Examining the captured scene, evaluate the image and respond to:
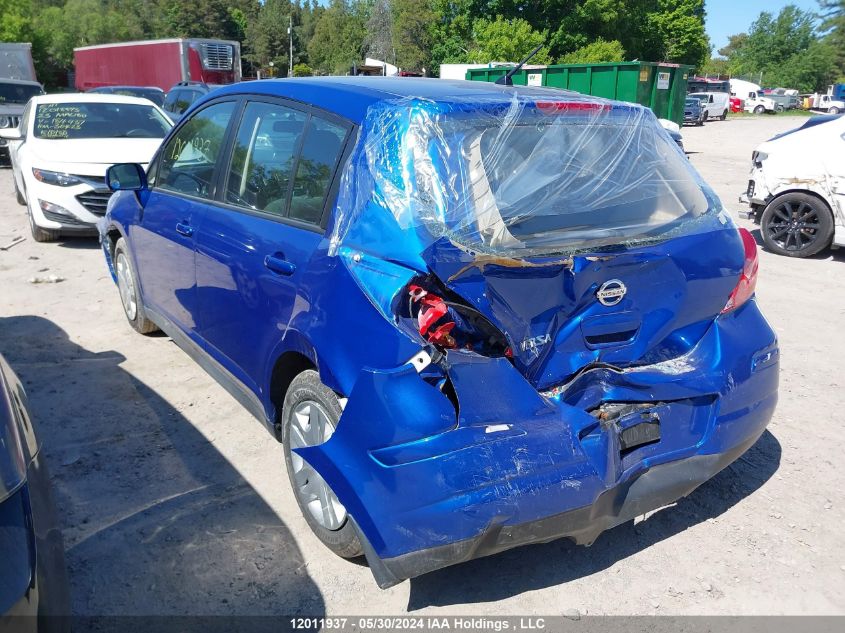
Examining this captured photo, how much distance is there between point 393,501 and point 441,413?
0.33 meters

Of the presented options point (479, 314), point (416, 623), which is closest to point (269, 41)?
point (479, 314)

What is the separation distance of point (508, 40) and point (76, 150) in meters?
31.3

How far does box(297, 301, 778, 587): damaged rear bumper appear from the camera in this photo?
2.39m

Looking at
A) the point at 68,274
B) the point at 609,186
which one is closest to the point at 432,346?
the point at 609,186

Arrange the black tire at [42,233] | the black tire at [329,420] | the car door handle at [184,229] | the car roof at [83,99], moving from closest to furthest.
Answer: the black tire at [329,420]
the car door handle at [184,229]
the black tire at [42,233]
the car roof at [83,99]

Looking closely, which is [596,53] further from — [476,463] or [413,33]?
[476,463]

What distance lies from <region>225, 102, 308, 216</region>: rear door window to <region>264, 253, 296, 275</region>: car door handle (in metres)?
0.23

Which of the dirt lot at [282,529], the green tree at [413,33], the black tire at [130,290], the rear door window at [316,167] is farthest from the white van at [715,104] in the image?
the rear door window at [316,167]

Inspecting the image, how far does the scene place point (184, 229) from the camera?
13.4ft

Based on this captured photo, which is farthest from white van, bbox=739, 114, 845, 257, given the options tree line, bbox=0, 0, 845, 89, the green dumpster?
tree line, bbox=0, 0, 845, 89

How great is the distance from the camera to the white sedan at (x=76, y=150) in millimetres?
8133

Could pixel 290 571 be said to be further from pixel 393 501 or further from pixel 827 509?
pixel 827 509

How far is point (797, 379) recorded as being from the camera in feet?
16.6

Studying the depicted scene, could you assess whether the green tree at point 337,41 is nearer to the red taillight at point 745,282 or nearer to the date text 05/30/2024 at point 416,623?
the red taillight at point 745,282
